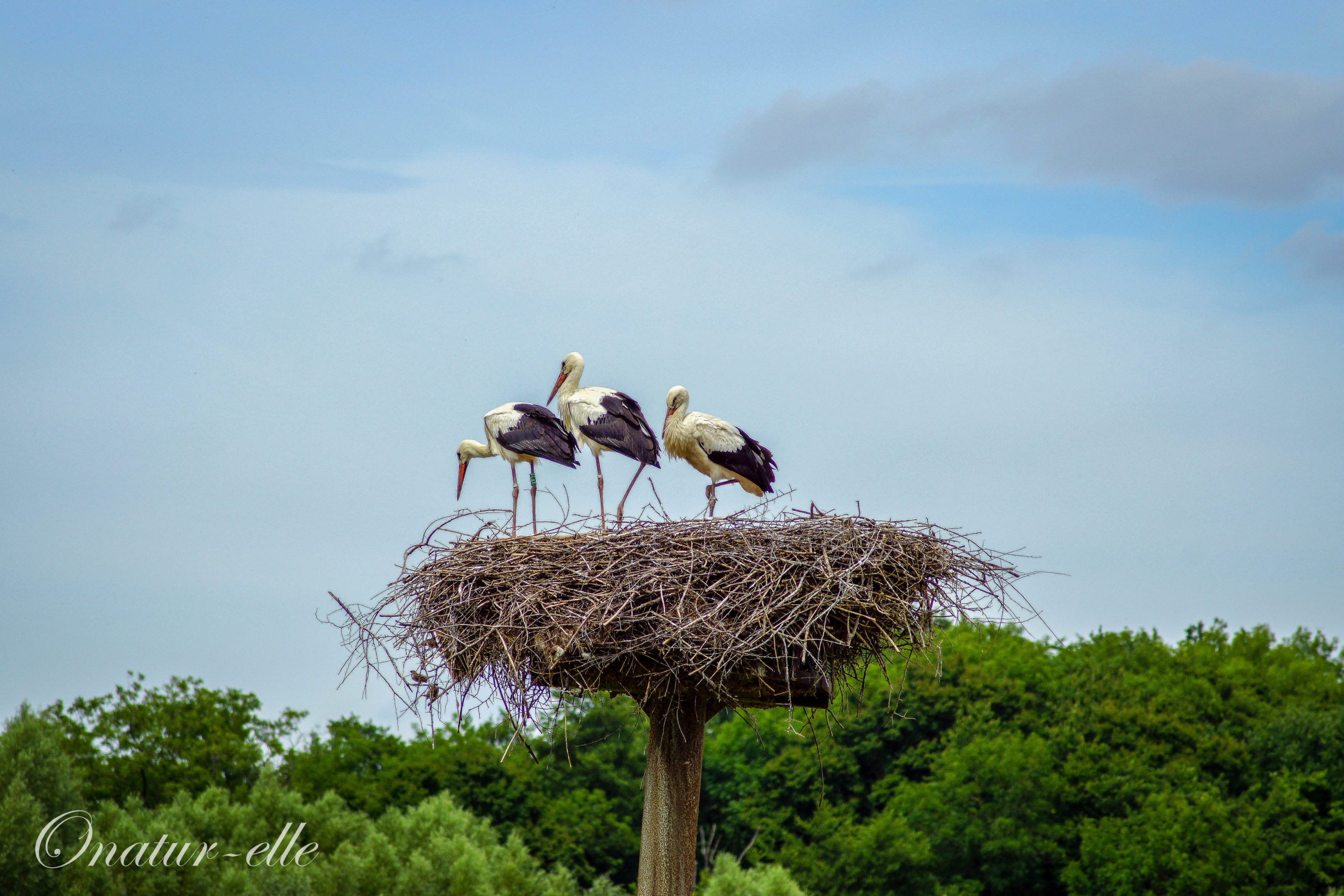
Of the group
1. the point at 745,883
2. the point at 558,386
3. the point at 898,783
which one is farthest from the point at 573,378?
the point at 898,783

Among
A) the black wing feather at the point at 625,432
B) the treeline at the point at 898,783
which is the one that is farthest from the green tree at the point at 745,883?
the black wing feather at the point at 625,432

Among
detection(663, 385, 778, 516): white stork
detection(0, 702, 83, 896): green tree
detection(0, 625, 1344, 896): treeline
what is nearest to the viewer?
detection(663, 385, 778, 516): white stork

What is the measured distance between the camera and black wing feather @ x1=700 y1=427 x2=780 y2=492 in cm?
1159

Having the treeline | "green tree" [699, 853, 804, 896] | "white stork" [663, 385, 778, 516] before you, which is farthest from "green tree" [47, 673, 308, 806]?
"white stork" [663, 385, 778, 516]

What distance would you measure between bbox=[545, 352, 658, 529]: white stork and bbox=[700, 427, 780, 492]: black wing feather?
51 cm

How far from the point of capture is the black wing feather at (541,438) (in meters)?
12.1

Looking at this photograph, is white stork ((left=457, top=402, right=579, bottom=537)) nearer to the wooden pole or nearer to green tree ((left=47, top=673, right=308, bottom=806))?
the wooden pole

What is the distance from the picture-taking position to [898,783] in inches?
1539

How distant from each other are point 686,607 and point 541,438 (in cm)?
363

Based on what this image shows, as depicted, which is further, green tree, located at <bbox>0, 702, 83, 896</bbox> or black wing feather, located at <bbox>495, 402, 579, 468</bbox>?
green tree, located at <bbox>0, 702, 83, 896</bbox>

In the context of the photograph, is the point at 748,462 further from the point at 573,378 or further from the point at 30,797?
the point at 30,797

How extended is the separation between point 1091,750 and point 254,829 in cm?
2123

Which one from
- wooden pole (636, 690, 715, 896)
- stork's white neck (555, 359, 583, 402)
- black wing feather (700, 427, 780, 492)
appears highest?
stork's white neck (555, 359, 583, 402)

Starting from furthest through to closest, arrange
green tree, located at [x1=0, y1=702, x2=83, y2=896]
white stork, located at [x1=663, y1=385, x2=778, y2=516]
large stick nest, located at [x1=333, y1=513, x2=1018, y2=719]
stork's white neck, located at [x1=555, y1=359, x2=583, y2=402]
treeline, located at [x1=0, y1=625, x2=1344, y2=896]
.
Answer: treeline, located at [x1=0, y1=625, x2=1344, y2=896]
green tree, located at [x1=0, y1=702, x2=83, y2=896]
stork's white neck, located at [x1=555, y1=359, x2=583, y2=402]
white stork, located at [x1=663, y1=385, x2=778, y2=516]
large stick nest, located at [x1=333, y1=513, x2=1018, y2=719]
